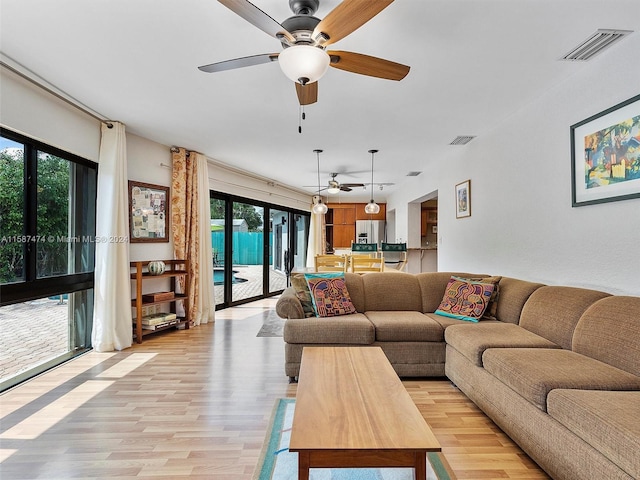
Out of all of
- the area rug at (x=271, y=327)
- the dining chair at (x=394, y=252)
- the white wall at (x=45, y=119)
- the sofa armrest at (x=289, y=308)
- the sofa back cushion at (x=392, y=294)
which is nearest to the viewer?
the white wall at (x=45, y=119)

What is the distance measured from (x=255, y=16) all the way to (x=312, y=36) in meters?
0.33

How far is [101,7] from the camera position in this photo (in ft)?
6.54

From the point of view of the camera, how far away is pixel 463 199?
4855 mm

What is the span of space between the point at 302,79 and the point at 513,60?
67.4 inches

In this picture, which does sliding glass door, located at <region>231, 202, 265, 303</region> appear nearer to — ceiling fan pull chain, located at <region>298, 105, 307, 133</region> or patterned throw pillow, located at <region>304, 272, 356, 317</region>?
ceiling fan pull chain, located at <region>298, 105, 307, 133</region>

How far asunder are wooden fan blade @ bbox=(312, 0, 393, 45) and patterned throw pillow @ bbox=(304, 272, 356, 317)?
85.0 inches

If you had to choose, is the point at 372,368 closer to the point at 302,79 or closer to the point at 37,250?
the point at 302,79

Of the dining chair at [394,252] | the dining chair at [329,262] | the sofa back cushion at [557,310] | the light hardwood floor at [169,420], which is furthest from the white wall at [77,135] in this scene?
the sofa back cushion at [557,310]

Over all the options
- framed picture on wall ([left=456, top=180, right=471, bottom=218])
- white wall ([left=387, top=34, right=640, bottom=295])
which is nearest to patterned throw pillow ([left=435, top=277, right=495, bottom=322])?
white wall ([left=387, top=34, right=640, bottom=295])

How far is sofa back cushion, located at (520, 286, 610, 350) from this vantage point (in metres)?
2.43

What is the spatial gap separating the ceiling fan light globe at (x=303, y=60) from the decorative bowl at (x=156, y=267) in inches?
132

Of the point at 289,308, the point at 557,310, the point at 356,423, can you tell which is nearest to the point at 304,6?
the point at 356,423

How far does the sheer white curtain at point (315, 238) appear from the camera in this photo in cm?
909

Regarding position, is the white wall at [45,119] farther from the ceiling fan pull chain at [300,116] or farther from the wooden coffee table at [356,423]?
the wooden coffee table at [356,423]
